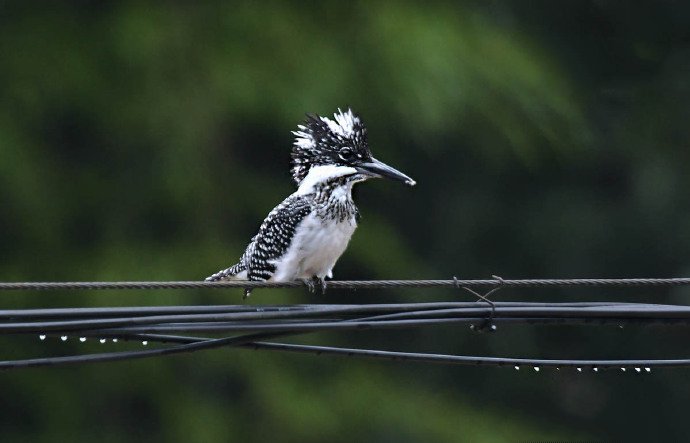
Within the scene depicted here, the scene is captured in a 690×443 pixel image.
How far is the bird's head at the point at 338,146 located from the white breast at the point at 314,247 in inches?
8.3

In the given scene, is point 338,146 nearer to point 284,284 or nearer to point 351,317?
point 284,284

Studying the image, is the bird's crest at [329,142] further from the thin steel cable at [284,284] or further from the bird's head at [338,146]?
the thin steel cable at [284,284]

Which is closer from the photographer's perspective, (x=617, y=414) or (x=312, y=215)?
(x=312, y=215)

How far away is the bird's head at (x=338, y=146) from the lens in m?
5.61

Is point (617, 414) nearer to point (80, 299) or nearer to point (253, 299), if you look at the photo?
point (253, 299)

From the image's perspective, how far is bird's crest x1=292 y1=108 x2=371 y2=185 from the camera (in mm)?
5621

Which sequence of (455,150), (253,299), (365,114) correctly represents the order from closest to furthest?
(253,299), (365,114), (455,150)

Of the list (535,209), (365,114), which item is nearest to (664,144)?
(535,209)

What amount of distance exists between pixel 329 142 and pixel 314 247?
1.27 ft

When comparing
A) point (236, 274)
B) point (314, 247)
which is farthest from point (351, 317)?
point (236, 274)

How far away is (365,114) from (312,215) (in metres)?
4.41

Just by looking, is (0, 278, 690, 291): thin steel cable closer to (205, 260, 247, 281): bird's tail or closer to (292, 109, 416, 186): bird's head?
(292, 109, 416, 186): bird's head

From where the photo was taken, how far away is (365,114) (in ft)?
32.6

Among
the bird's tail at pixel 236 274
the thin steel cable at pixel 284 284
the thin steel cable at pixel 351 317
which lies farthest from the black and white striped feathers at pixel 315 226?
the thin steel cable at pixel 351 317
